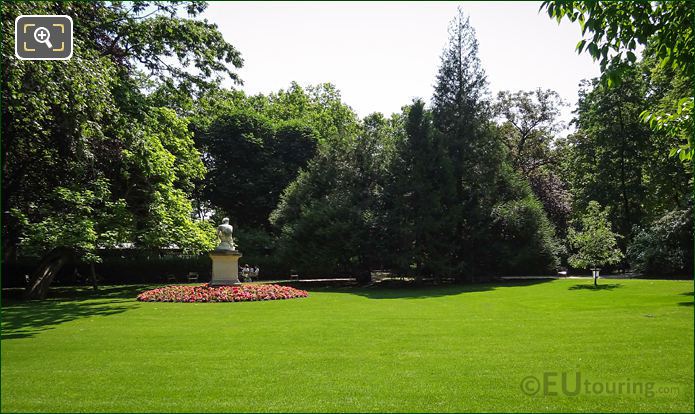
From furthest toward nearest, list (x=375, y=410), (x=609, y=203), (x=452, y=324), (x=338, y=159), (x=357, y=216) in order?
(x=609, y=203), (x=338, y=159), (x=357, y=216), (x=452, y=324), (x=375, y=410)

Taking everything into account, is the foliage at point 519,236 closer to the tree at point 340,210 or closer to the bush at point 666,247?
the bush at point 666,247

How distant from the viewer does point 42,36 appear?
9664 millimetres

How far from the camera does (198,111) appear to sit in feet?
79.5

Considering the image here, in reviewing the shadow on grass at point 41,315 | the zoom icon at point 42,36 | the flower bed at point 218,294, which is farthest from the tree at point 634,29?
the flower bed at point 218,294

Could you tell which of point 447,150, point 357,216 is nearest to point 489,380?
point 357,216

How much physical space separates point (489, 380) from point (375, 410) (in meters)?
2.16

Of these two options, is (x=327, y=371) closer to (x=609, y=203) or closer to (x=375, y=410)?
(x=375, y=410)

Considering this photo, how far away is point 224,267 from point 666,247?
85.5ft

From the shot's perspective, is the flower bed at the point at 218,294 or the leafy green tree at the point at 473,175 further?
the leafy green tree at the point at 473,175

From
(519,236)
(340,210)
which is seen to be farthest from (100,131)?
(519,236)

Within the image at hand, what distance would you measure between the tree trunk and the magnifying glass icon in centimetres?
1885

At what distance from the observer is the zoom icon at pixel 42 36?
30.8 ft

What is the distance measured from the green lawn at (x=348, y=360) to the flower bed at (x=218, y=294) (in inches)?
237

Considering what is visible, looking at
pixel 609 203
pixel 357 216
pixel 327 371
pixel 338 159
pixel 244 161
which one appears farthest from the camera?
pixel 244 161
